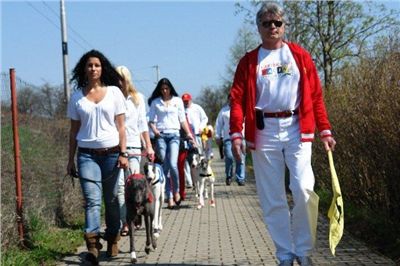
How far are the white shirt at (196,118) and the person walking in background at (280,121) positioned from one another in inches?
334

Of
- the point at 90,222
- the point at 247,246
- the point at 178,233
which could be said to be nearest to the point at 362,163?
the point at 247,246

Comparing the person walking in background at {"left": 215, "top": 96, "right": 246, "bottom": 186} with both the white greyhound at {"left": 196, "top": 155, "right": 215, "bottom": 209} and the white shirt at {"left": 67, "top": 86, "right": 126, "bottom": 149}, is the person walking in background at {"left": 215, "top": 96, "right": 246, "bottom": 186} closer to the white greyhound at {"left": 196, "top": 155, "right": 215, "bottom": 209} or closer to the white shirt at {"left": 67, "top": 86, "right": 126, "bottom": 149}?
the white greyhound at {"left": 196, "top": 155, "right": 215, "bottom": 209}

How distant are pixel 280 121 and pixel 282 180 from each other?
1.70 feet

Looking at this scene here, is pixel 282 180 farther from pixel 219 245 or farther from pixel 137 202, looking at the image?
pixel 219 245

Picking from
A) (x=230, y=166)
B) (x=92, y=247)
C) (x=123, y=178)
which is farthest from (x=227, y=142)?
(x=92, y=247)

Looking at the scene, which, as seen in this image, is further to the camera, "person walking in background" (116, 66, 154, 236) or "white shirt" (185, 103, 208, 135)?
"white shirt" (185, 103, 208, 135)

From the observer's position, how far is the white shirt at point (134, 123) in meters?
7.86

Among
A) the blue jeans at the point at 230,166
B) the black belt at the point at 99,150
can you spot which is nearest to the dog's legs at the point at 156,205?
the black belt at the point at 99,150

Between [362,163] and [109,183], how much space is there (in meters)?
3.36

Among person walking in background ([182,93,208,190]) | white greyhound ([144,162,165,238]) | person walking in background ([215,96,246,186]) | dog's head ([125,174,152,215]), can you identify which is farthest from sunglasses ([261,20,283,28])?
person walking in background ([215,96,246,186])

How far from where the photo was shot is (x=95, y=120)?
20.7 feet

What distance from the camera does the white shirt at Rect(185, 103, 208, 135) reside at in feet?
45.8

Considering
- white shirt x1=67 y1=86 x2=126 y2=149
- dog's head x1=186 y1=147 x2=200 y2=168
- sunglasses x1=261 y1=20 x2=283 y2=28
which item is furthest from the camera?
dog's head x1=186 y1=147 x2=200 y2=168

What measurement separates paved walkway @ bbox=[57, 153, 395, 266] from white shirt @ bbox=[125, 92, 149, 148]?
122 cm
